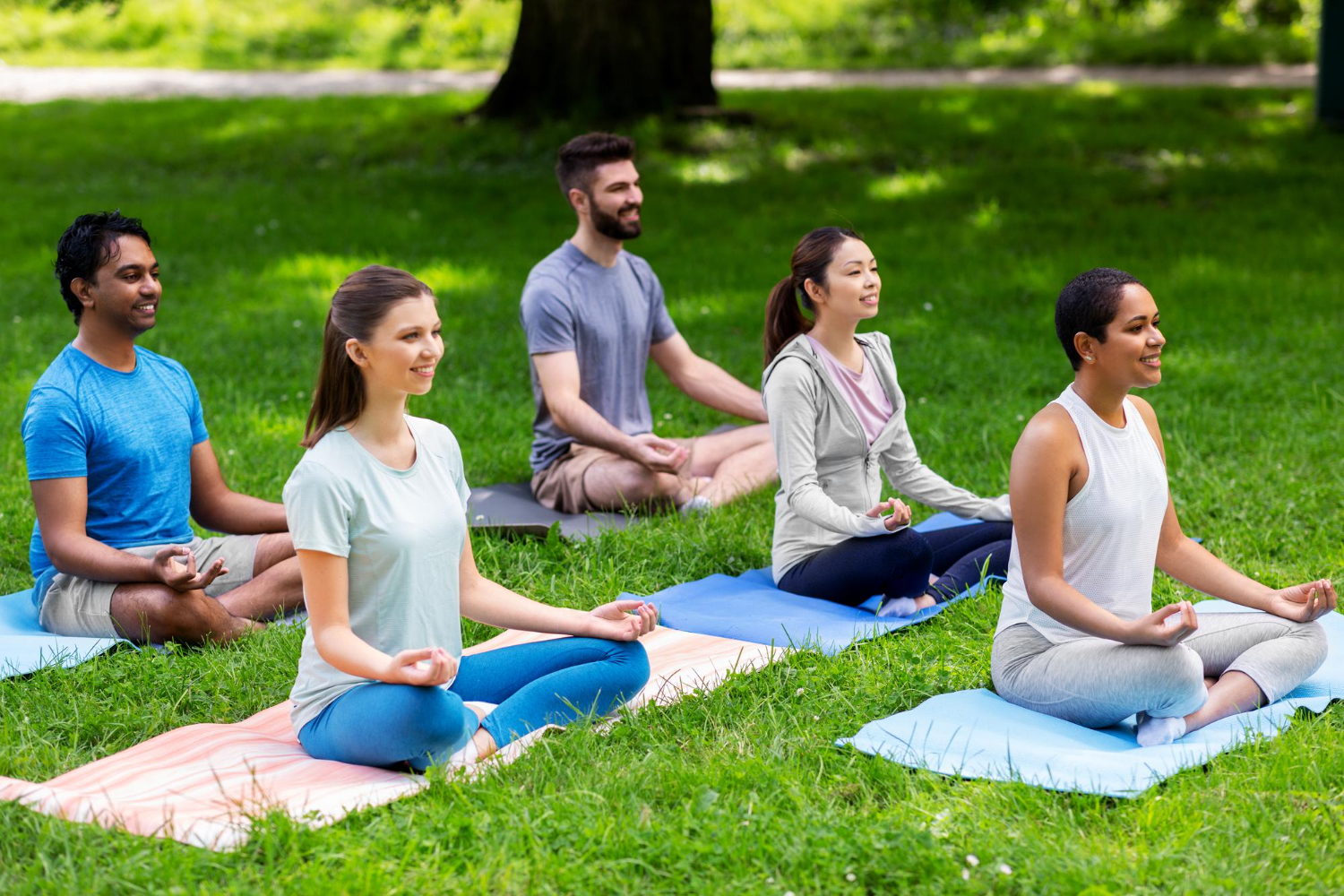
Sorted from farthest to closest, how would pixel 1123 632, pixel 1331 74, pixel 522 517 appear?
pixel 1331 74 → pixel 522 517 → pixel 1123 632

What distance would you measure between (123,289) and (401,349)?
1.58 meters

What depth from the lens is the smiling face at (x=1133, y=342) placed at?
11.7ft

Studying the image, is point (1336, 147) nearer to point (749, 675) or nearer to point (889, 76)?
point (889, 76)

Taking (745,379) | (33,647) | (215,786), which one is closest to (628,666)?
(215,786)

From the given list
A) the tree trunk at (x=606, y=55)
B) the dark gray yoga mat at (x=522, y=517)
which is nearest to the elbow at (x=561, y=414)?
the dark gray yoga mat at (x=522, y=517)

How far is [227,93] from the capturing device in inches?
701

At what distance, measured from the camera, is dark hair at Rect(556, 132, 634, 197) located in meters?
5.88

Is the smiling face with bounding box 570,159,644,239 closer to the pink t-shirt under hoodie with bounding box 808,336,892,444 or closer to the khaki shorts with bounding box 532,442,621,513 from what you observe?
the khaki shorts with bounding box 532,442,621,513

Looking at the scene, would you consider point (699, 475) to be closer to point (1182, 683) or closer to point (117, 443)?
point (117, 443)

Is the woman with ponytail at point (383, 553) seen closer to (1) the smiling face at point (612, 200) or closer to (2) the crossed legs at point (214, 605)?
(2) the crossed legs at point (214, 605)

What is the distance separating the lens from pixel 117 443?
4.60 m

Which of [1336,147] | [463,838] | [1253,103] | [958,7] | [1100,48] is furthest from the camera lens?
[958,7]

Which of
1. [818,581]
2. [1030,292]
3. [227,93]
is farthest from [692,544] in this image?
[227,93]

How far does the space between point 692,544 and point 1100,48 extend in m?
16.2
